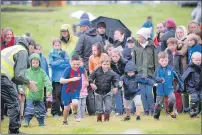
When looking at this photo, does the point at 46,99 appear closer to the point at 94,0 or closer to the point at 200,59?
the point at 200,59

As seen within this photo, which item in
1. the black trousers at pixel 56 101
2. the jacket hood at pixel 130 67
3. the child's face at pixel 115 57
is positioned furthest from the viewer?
the black trousers at pixel 56 101

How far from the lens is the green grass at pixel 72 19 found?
1340 inches

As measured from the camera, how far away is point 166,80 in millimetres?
12008

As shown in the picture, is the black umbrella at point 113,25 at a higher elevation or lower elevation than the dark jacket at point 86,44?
higher

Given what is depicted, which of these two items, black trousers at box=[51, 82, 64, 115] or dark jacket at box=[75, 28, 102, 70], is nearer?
black trousers at box=[51, 82, 64, 115]

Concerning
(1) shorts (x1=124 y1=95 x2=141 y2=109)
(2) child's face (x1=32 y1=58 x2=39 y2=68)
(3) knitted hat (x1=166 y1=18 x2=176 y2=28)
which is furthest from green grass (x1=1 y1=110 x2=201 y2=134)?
(3) knitted hat (x1=166 y1=18 x2=176 y2=28)

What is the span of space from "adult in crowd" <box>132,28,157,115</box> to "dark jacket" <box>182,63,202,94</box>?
33.4 inches

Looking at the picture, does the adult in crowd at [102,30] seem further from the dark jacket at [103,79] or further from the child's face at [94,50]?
the dark jacket at [103,79]

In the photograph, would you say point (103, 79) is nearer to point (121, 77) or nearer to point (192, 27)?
point (121, 77)

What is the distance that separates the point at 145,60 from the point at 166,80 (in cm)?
101

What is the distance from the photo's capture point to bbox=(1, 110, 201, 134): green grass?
10516 mm

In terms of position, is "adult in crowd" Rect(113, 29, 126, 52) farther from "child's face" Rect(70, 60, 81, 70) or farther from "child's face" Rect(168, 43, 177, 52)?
"child's face" Rect(70, 60, 81, 70)

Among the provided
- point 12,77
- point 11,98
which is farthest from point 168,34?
point 11,98

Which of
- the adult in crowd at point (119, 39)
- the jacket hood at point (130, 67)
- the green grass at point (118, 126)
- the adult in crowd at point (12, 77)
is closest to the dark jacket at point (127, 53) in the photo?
the adult in crowd at point (119, 39)
